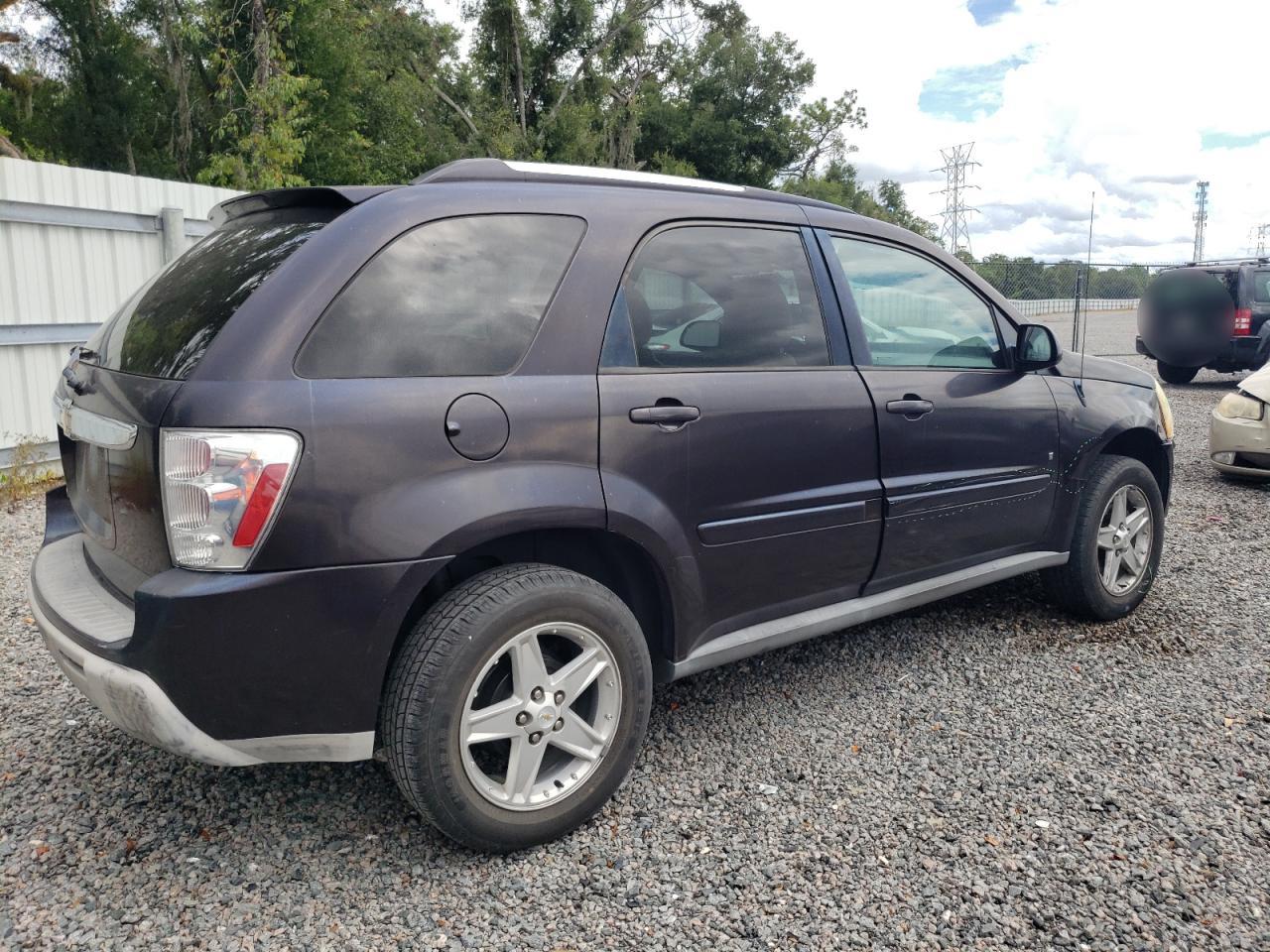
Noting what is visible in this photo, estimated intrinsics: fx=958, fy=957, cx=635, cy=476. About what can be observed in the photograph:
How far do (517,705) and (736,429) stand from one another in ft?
3.38

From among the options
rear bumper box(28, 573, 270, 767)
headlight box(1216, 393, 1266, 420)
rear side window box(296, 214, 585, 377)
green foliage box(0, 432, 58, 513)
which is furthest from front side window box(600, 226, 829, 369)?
headlight box(1216, 393, 1266, 420)

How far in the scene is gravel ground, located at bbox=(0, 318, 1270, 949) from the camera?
2295mm

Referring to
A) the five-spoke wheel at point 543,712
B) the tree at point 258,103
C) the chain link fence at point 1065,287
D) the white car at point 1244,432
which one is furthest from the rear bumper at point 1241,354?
the five-spoke wheel at point 543,712

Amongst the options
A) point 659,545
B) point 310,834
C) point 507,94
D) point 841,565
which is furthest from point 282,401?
point 507,94

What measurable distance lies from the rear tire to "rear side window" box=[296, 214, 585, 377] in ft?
47.6

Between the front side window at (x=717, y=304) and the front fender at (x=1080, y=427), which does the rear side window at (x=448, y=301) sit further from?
the front fender at (x=1080, y=427)

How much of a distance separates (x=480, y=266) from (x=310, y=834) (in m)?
1.63

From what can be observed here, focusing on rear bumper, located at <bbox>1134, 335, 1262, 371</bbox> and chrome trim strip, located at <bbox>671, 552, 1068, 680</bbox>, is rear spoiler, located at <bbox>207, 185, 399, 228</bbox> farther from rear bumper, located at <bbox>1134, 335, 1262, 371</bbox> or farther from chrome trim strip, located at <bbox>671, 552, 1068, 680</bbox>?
rear bumper, located at <bbox>1134, 335, 1262, 371</bbox>

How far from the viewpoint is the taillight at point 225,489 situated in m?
2.11

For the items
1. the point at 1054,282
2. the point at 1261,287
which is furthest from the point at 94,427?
the point at 1054,282

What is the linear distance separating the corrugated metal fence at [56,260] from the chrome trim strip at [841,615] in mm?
6162

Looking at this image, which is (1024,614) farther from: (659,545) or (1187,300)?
(1187,300)

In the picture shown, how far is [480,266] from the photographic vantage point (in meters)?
2.52

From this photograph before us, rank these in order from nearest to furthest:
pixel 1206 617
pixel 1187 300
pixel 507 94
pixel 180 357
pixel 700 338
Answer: pixel 180 357 → pixel 700 338 → pixel 1206 617 → pixel 1187 300 → pixel 507 94
